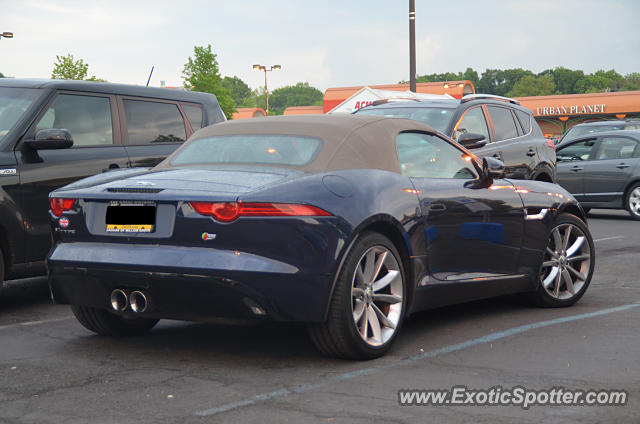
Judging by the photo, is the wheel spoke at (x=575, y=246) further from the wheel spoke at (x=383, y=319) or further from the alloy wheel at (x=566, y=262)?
the wheel spoke at (x=383, y=319)

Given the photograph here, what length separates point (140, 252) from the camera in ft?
15.8

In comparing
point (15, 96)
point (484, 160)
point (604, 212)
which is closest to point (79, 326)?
point (15, 96)

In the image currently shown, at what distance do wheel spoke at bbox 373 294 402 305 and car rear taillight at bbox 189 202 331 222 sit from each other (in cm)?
74

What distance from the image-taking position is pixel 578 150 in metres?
17.3

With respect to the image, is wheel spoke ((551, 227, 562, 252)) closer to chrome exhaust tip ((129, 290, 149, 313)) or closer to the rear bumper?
the rear bumper

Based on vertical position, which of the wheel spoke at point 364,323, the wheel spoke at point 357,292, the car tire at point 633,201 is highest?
the wheel spoke at point 357,292

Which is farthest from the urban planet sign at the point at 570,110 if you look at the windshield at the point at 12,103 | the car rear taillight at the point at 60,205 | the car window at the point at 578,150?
the car rear taillight at the point at 60,205

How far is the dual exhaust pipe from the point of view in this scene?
4.90 m

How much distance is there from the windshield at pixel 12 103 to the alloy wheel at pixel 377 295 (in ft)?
11.3

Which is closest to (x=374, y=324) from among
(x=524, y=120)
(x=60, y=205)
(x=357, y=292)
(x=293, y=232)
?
(x=357, y=292)

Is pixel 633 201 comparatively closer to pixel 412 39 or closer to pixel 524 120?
pixel 524 120

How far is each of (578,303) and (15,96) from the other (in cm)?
492

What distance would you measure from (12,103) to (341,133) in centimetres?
325

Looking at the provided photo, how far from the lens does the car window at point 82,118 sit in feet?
24.4
